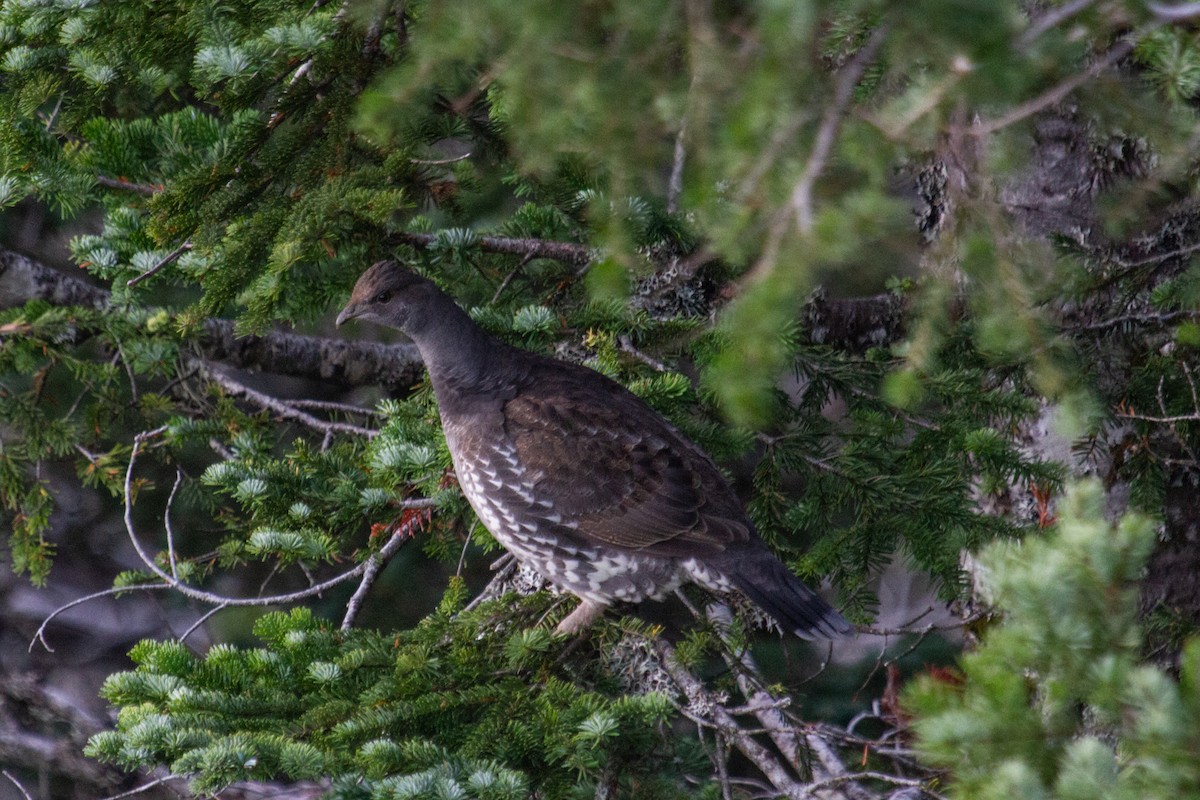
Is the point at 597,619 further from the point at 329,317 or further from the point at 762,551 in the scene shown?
the point at 329,317

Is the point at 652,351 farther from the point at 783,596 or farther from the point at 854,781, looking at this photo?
the point at 854,781

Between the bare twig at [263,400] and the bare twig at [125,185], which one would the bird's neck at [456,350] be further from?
A: the bare twig at [125,185]

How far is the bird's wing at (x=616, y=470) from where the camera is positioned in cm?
456

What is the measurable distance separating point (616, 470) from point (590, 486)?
0.43ft

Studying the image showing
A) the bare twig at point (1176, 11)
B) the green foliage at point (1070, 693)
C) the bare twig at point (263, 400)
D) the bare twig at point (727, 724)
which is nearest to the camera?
the green foliage at point (1070, 693)

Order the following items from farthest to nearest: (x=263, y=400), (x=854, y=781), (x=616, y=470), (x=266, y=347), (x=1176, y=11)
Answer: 1. (x=266, y=347)
2. (x=263, y=400)
3. (x=616, y=470)
4. (x=854, y=781)
5. (x=1176, y=11)

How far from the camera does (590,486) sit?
4656mm

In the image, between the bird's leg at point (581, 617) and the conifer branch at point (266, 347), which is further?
the conifer branch at point (266, 347)

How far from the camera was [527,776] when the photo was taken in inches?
125

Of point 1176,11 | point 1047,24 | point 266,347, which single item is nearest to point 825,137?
point 1047,24

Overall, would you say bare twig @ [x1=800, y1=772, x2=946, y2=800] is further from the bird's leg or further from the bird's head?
the bird's head

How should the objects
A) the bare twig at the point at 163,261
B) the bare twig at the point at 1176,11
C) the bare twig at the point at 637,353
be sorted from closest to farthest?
the bare twig at the point at 1176,11 < the bare twig at the point at 163,261 < the bare twig at the point at 637,353

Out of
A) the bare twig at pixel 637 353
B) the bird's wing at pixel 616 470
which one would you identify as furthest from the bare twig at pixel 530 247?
the bird's wing at pixel 616 470

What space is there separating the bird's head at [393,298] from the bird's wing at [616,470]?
0.63 meters
